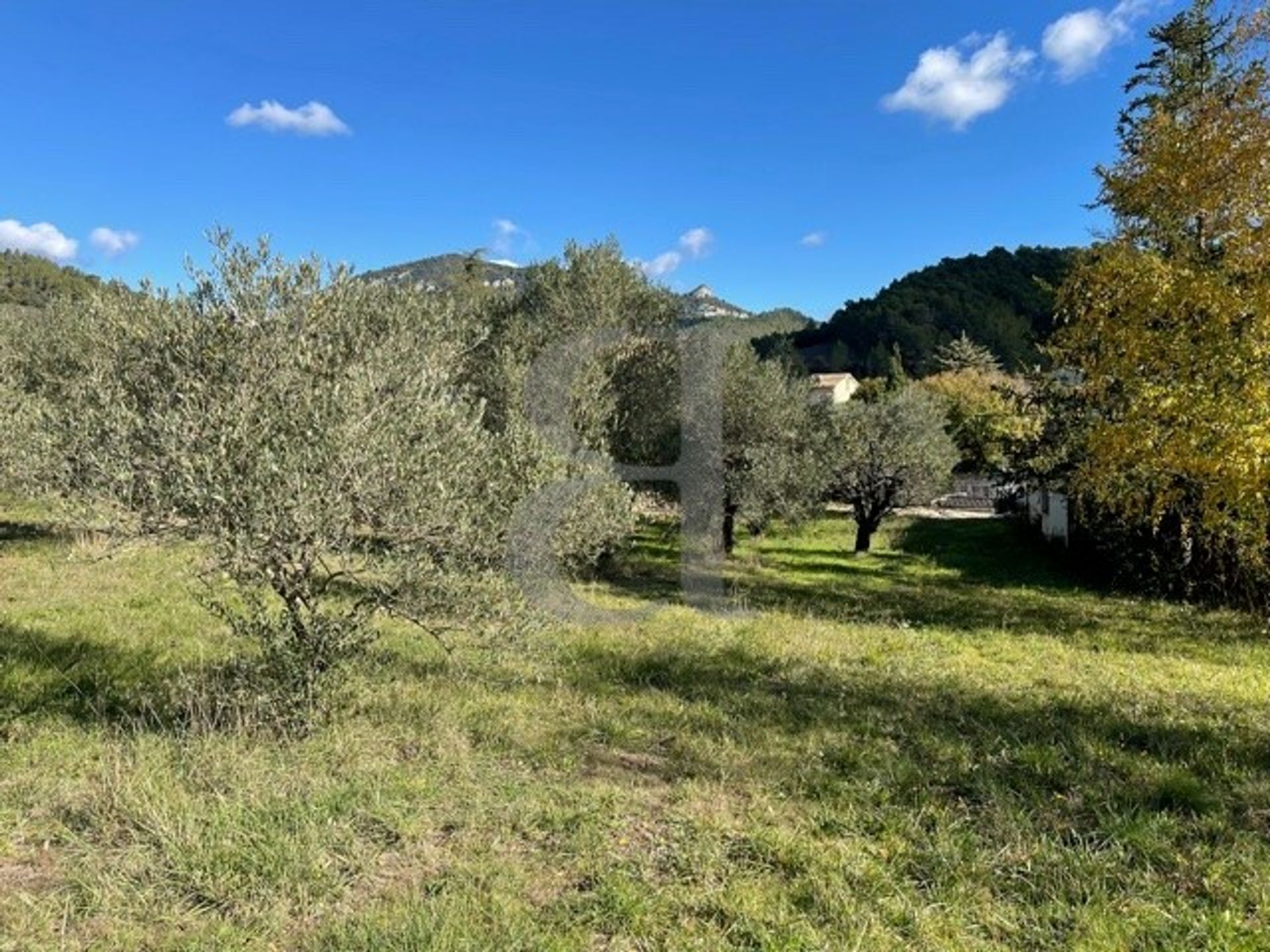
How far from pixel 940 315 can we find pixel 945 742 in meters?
85.4

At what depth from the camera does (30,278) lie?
217ft

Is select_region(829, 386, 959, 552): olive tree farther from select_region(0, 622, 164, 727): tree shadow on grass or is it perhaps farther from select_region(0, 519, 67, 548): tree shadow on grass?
select_region(0, 519, 67, 548): tree shadow on grass

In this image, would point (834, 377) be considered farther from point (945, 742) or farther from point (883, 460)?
point (945, 742)

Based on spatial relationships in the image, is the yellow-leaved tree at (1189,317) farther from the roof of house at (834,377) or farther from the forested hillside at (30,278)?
the roof of house at (834,377)

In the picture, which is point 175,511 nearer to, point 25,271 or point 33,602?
point 33,602

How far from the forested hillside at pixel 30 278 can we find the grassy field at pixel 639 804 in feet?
171

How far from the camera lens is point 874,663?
35.1ft

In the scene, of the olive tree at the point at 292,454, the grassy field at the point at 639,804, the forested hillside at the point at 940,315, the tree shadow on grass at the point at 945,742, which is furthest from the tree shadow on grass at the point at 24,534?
the forested hillside at the point at 940,315

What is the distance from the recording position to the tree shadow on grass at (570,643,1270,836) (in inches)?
231

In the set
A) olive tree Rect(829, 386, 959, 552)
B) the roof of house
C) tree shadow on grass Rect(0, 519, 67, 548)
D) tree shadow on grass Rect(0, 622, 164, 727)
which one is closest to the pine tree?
the roof of house

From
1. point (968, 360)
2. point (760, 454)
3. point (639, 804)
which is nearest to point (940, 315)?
point (968, 360)

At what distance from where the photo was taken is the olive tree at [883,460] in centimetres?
2495

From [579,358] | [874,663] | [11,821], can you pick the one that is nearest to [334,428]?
[11,821]

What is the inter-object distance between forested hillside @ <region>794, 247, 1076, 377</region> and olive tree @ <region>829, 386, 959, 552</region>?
46497 mm
